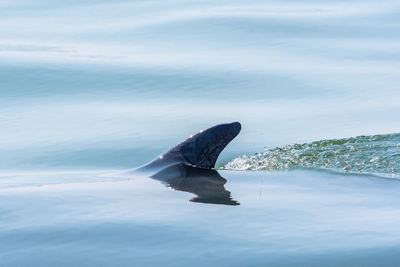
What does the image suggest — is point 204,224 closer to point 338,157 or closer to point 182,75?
point 338,157

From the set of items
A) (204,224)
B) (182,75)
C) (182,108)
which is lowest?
(204,224)

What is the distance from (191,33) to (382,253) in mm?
12414

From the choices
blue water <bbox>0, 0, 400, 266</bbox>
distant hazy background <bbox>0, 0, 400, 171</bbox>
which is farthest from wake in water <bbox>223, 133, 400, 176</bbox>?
distant hazy background <bbox>0, 0, 400, 171</bbox>

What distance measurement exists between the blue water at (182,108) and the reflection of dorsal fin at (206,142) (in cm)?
45

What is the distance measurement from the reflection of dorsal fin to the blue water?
0.45m

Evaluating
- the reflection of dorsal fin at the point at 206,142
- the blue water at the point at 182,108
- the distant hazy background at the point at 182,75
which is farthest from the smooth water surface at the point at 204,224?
the distant hazy background at the point at 182,75

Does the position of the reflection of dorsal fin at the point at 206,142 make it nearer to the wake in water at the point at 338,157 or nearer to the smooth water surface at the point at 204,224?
the smooth water surface at the point at 204,224

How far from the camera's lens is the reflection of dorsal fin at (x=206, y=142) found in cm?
1021

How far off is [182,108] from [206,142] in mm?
3982

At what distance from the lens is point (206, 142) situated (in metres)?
10.2

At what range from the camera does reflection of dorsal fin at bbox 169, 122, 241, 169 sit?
A: 33.5 feet

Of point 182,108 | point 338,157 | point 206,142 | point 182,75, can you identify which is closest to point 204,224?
point 206,142

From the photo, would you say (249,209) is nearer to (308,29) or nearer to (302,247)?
(302,247)

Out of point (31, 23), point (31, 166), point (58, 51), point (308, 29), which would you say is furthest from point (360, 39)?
point (31, 166)
